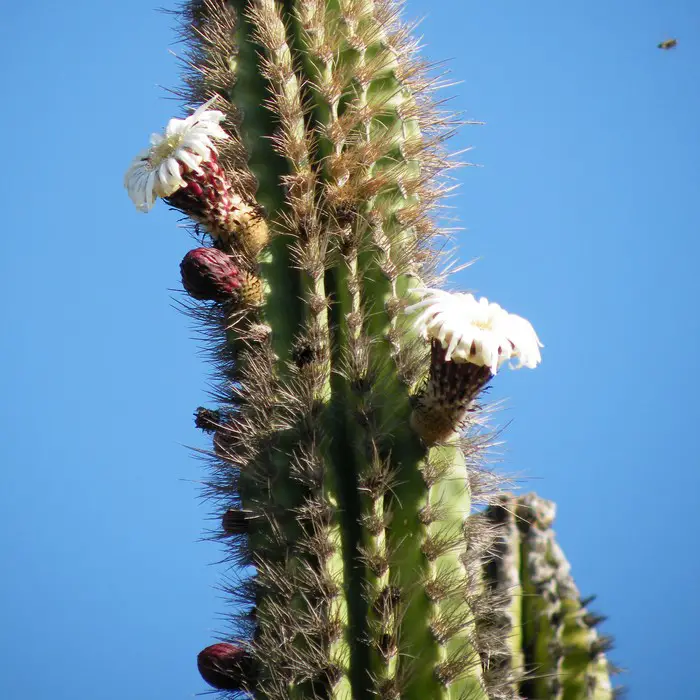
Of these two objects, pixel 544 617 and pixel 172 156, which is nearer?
pixel 172 156

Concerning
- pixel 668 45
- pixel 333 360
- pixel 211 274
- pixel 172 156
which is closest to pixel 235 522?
pixel 333 360

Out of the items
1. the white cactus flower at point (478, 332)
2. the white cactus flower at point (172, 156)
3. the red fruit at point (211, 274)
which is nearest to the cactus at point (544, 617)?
the white cactus flower at point (478, 332)

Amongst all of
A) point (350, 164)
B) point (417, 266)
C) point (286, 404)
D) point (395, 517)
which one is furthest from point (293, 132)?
point (395, 517)

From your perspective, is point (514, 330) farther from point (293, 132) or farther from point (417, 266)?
point (293, 132)

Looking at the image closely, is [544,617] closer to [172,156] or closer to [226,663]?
[226,663]

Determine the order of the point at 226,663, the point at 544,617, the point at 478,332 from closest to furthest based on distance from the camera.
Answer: the point at 478,332 → the point at 226,663 → the point at 544,617

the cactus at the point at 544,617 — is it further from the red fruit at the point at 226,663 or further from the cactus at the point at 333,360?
the red fruit at the point at 226,663
